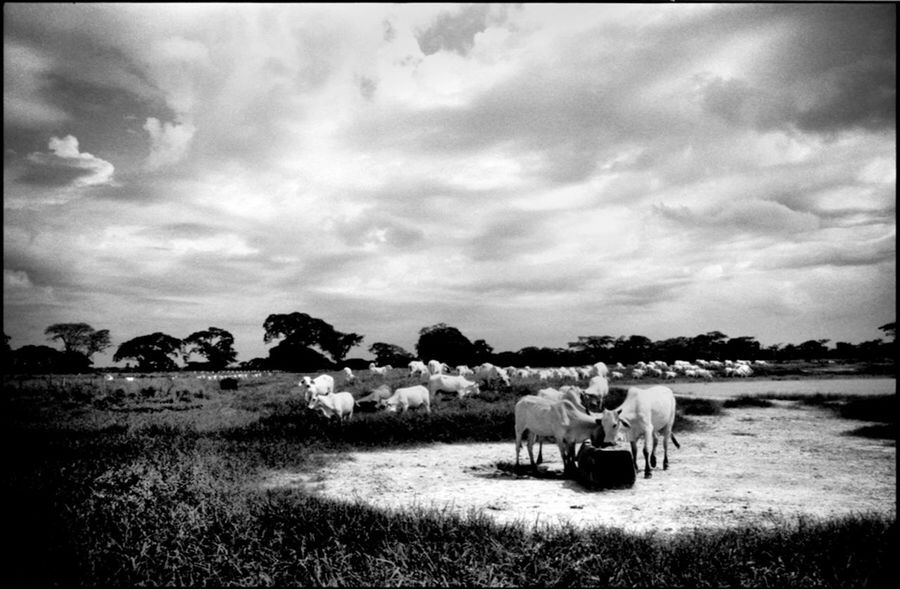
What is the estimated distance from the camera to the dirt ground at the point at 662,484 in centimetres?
799

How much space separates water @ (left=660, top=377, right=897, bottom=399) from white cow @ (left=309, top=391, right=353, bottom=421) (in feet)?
62.5

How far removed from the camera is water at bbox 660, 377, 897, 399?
28.2m

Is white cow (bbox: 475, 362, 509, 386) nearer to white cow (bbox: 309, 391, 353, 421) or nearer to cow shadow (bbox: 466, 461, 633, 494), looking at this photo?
white cow (bbox: 309, 391, 353, 421)

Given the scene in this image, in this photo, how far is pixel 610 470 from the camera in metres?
9.71

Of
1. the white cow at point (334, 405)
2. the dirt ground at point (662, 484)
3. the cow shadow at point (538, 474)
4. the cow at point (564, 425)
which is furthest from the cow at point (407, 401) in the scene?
the cow at point (564, 425)

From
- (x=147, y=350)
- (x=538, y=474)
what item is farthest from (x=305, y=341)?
(x=538, y=474)

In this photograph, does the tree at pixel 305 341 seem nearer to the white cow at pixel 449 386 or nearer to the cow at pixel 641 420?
the white cow at pixel 449 386

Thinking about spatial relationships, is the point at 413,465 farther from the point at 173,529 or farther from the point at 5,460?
the point at 5,460

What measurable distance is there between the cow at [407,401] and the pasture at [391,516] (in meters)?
4.55

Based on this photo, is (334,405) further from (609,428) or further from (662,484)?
(662,484)

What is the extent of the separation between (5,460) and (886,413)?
2600cm

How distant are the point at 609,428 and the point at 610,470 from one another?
3.57 ft

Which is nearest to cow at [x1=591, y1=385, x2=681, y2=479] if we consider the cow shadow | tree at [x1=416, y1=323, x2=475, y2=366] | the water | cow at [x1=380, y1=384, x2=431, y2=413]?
the cow shadow

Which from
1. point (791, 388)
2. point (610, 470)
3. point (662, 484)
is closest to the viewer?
point (610, 470)
